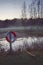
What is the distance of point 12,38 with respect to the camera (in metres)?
7.63

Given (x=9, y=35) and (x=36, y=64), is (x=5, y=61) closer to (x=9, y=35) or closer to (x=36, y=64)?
(x=36, y=64)

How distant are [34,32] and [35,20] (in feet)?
A: 31.5

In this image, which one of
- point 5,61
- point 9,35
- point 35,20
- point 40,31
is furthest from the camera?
point 35,20

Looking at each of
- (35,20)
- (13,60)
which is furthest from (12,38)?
(35,20)

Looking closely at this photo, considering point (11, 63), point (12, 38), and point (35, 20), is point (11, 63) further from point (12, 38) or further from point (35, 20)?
point (35, 20)

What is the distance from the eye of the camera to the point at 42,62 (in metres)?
6.02

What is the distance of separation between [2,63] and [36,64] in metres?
0.94

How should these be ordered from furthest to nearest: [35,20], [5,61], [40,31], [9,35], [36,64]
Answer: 1. [35,20]
2. [40,31]
3. [9,35]
4. [5,61]
5. [36,64]

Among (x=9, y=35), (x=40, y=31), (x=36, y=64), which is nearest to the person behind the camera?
(x=36, y=64)

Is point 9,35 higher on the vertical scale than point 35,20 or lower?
higher

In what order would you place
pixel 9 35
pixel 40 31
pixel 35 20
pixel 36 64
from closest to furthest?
pixel 36 64 → pixel 9 35 → pixel 40 31 → pixel 35 20

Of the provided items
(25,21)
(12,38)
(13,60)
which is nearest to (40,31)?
(12,38)

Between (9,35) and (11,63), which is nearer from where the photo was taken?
(11,63)

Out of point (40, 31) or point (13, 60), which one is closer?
point (13, 60)
